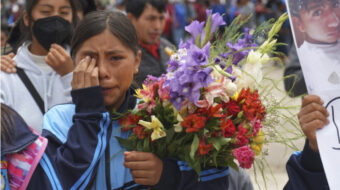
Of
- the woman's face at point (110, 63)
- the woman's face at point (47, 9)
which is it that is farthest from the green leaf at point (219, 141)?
the woman's face at point (47, 9)

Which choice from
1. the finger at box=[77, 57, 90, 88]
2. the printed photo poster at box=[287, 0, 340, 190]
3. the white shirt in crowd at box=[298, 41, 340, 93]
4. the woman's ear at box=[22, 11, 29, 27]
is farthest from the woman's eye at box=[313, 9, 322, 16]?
the woman's ear at box=[22, 11, 29, 27]

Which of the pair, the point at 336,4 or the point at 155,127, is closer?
the point at 336,4

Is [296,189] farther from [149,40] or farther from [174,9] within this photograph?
[174,9]

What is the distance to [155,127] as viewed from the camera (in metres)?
2.13

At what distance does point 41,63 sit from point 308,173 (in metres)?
1.73

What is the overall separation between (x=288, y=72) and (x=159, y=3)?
1.59 m

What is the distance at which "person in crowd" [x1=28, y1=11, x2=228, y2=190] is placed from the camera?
2152mm

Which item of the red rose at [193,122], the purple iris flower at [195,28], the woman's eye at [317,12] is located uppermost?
the purple iris flower at [195,28]

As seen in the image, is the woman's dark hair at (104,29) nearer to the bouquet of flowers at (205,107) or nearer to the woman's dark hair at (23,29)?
the bouquet of flowers at (205,107)

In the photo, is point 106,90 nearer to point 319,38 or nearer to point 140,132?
point 140,132

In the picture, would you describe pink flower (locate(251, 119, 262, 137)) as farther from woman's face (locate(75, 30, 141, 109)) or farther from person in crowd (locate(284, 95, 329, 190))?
woman's face (locate(75, 30, 141, 109))

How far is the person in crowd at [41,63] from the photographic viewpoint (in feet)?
9.82

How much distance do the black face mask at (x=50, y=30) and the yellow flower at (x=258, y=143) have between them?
1524 millimetres

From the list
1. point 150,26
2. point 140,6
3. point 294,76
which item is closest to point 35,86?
point 294,76
